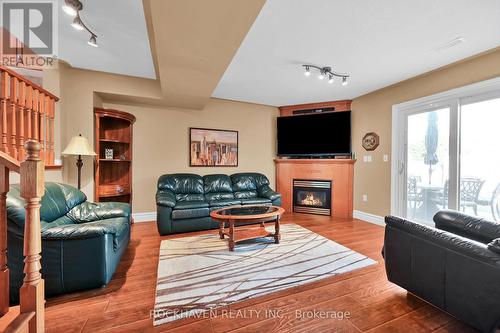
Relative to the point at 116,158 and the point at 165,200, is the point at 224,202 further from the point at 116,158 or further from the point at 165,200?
the point at 116,158

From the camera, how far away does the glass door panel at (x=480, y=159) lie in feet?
8.78

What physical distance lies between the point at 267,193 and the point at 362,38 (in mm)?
2866

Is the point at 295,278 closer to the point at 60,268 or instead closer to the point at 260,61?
the point at 60,268

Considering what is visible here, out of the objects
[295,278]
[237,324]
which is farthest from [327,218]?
[237,324]

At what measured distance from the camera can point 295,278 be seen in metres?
2.02

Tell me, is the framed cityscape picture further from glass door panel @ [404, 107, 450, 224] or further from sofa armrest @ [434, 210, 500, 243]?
sofa armrest @ [434, 210, 500, 243]

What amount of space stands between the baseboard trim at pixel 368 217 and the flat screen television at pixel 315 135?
1.26 m

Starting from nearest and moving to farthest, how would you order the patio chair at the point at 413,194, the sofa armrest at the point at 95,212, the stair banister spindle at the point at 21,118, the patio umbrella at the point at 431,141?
the stair banister spindle at the point at 21,118 → the sofa armrest at the point at 95,212 → the patio umbrella at the point at 431,141 → the patio chair at the point at 413,194

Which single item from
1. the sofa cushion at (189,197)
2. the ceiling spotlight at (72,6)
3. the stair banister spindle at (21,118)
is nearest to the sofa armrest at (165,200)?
the sofa cushion at (189,197)

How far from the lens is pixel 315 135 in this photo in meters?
4.76

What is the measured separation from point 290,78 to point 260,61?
30.8 inches

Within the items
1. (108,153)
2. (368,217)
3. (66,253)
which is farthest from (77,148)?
(368,217)

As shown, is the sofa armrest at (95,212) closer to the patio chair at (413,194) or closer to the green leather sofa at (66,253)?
the green leather sofa at (66,253)

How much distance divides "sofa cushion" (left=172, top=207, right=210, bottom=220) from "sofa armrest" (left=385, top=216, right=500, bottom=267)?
2.58 metres
